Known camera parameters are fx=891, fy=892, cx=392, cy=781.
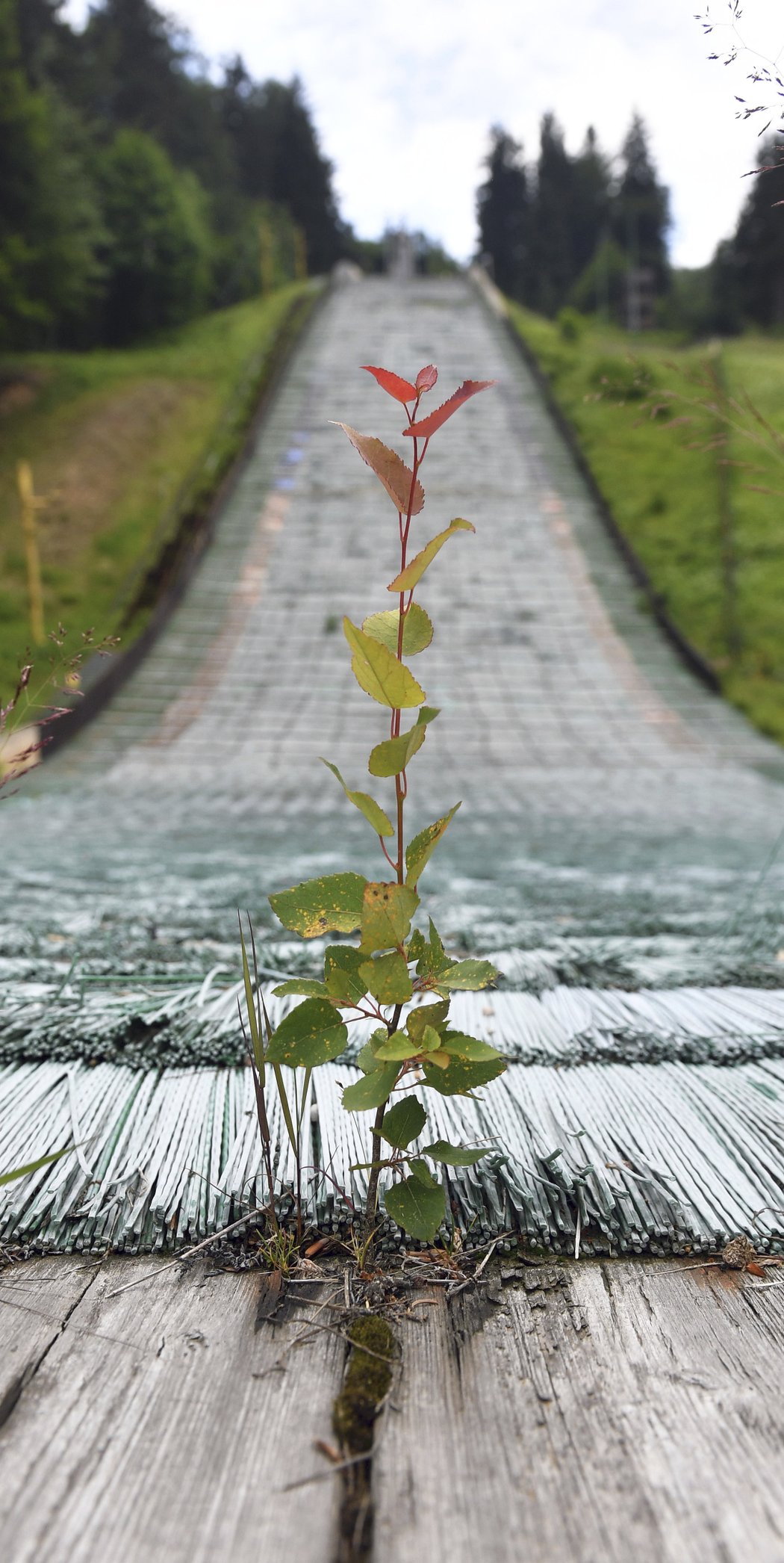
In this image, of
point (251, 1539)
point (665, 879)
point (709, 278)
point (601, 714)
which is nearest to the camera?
point (251, 1539)

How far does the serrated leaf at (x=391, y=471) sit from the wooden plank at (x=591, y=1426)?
2.20 feet

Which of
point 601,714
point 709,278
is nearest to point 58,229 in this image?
point 601,714

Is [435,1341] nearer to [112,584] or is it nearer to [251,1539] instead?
[251,1539]

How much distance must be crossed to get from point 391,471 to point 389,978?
407 mm

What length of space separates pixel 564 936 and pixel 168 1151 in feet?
3.58

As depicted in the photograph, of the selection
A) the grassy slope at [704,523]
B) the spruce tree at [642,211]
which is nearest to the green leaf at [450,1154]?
the grassy slope at [704,523]

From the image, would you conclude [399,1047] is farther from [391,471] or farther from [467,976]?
[391,471]

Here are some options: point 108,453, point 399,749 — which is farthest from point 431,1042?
point 108,453

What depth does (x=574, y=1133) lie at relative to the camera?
3.17 feet

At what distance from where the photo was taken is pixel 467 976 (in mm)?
755

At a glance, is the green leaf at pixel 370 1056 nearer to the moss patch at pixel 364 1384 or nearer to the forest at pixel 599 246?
the moss patch at pixel 364 1384

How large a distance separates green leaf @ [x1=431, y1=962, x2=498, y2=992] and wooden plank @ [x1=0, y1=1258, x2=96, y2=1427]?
42 centimetres

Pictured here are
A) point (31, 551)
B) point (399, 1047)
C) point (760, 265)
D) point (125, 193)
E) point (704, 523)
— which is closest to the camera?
point (399, 1047)

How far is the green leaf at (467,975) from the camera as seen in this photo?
745mm
